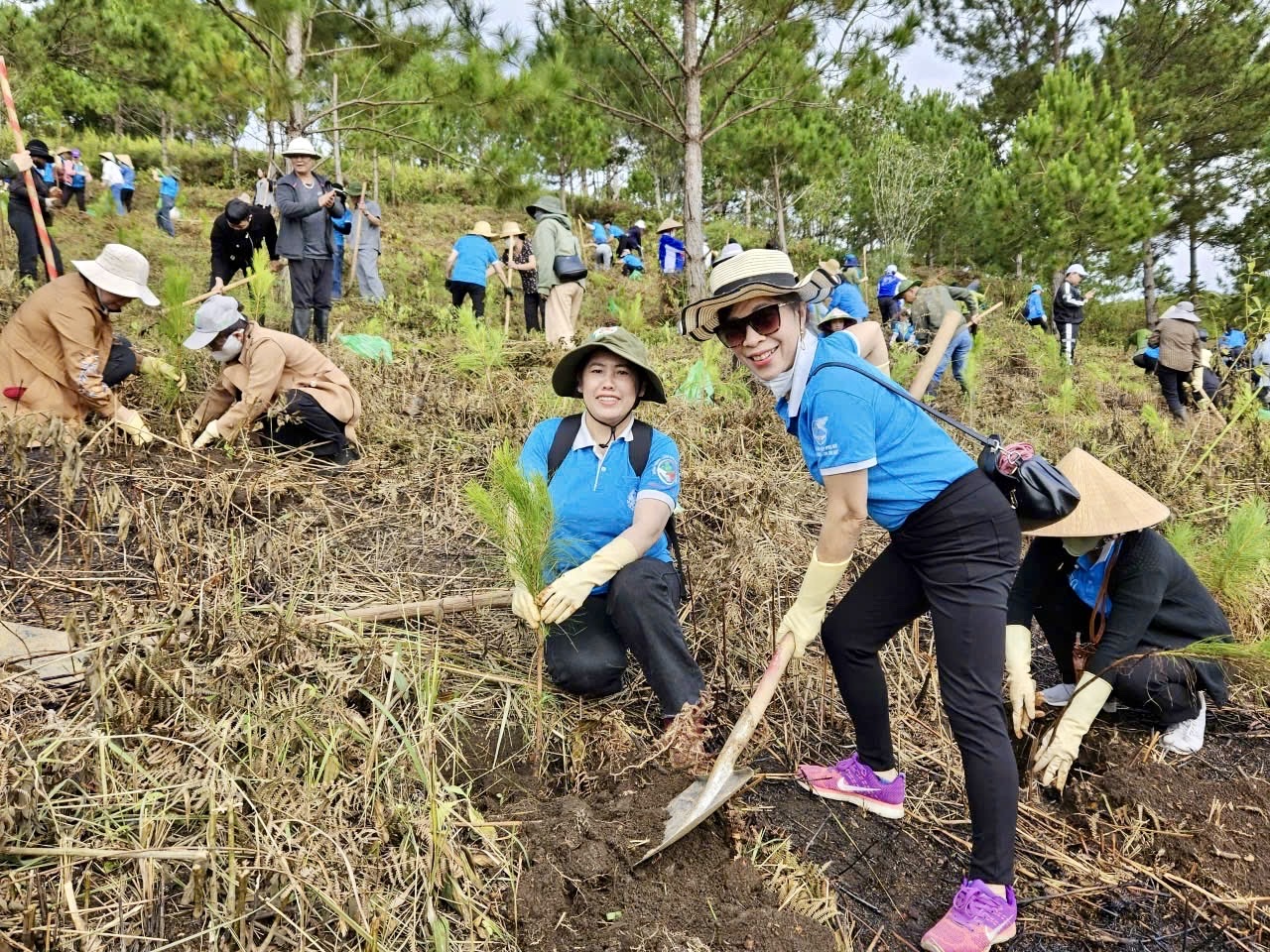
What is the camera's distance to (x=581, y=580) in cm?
206

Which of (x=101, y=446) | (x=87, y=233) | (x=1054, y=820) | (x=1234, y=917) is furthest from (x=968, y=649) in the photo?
(x=87, y=233)

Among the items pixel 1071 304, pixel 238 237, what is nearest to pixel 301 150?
pixel 238 237

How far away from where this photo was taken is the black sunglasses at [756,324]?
1812 mm

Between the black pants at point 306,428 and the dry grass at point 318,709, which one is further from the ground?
the black pants at point 306,428

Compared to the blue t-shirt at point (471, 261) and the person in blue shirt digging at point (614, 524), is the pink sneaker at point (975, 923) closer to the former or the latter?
the person in blue shirt digging at point (614, 524)

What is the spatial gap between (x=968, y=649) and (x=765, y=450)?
2.61 metres

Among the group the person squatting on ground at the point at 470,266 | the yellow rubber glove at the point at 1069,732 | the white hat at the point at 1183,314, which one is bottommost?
the yellow rubber glove at the point at 1069,732

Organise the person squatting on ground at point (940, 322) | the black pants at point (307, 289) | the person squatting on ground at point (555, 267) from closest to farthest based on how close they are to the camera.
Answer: the black pants at point (307, 289) → the person squatting on ground at point (555, 267) → the person squatting on ground at point (940, 322)

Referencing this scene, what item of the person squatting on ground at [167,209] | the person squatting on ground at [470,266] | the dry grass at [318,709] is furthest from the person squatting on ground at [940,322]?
the person squatting on ground at [167,209]

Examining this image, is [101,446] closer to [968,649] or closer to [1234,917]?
[968,649]

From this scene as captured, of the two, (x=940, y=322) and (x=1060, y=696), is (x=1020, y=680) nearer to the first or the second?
(x=1060, y=696)

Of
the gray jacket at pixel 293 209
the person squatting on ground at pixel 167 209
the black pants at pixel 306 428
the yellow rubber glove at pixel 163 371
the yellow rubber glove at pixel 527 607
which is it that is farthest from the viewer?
the person squatting on ground at pixel 167 209

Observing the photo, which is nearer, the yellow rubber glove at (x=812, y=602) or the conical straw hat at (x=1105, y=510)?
the yellow rubber glove at (x=812, y=602)

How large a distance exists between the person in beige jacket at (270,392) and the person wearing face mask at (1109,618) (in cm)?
318
